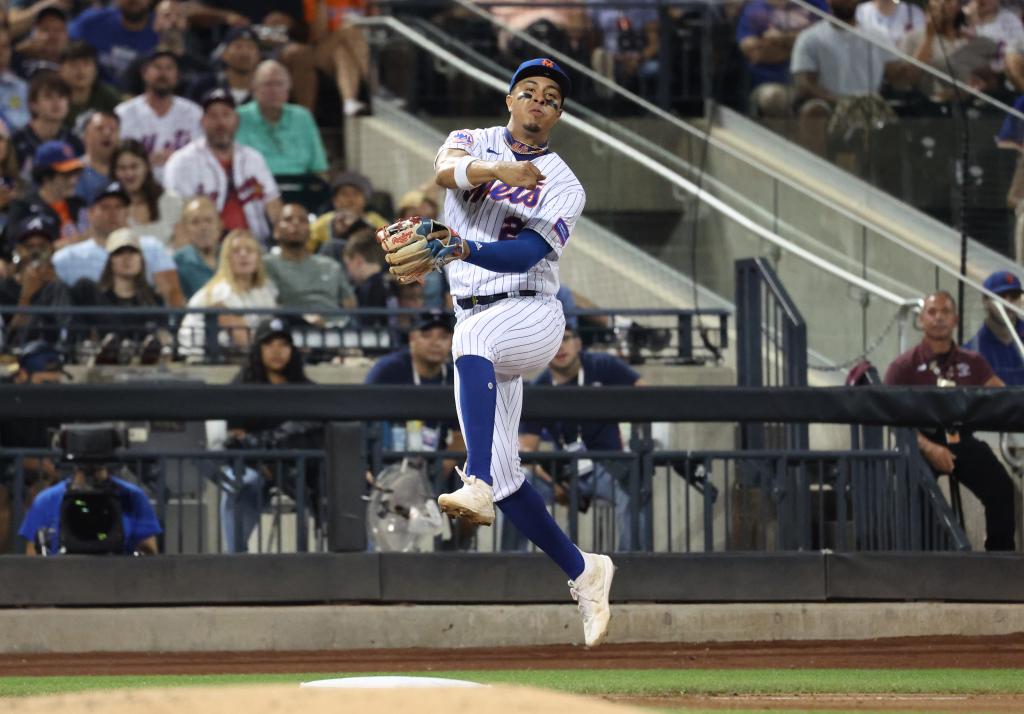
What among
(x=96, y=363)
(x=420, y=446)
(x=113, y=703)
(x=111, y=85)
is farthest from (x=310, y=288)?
(x=113, y=703)

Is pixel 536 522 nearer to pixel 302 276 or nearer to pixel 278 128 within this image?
pixel 302 276

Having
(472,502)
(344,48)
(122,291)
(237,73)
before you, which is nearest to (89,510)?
(472,502)

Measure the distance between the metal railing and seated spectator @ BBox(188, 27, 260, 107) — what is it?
2899 mm

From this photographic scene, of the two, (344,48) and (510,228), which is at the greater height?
(344,48)

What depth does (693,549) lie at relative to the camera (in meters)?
9.48

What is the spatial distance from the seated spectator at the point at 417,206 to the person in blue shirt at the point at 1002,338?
387 centimetres

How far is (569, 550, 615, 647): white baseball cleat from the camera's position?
674 centimetres

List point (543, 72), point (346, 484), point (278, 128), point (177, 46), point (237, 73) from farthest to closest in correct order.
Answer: point (177, 46) → point (237, 73) → point (278, 128) → point (346, 484) → point (543, 72)

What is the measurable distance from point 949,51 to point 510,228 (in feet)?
20.0

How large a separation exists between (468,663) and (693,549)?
1.95m

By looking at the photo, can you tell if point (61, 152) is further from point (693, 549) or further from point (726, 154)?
point (693, 549)

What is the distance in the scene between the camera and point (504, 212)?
647 cm

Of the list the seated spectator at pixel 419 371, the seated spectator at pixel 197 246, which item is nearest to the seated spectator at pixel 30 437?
the seated spectator at pixel 197 246

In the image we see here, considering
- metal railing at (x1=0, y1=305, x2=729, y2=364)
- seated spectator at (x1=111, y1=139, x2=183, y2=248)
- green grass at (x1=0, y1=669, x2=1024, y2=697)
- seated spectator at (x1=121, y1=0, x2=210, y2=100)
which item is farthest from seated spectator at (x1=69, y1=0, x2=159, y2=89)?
green grass at (x1=0, y1=669, x2=1024, y2=697)
